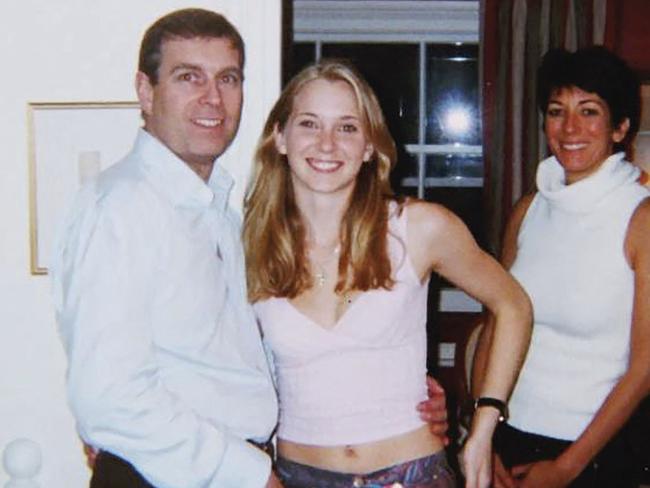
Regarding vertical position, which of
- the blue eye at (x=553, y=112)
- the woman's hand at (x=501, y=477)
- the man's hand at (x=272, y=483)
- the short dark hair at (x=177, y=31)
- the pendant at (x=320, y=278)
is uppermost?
the short dark hair at (x=177, y=31)

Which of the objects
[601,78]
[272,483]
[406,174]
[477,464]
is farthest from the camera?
[406,174]

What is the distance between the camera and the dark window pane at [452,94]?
443 cm

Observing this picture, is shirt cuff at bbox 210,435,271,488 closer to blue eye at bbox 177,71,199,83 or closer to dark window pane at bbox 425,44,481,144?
blue eye at bbox 177,71,199,83

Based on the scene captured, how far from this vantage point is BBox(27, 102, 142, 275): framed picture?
6.52ft

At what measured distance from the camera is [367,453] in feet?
5.70

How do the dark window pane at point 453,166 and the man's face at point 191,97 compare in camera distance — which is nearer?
the man's face at point 191,97

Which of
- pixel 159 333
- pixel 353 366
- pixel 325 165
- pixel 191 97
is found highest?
pixel 191 97

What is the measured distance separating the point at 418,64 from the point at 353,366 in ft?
9.74

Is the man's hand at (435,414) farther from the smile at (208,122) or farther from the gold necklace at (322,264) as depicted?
the smile at (208,122)

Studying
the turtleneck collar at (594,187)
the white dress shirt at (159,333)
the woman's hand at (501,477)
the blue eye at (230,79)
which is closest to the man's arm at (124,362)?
the white dress shirt at (159,333)

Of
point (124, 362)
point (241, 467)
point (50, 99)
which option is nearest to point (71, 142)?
point (50, 99)

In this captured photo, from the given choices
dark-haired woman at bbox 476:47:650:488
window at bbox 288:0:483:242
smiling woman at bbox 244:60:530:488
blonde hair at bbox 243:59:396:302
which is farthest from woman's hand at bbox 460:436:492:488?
window at bbox 288:0:483:242

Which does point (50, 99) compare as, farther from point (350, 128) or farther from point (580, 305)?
point (580, 305)

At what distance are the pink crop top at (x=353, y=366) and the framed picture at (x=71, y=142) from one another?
53 cm
